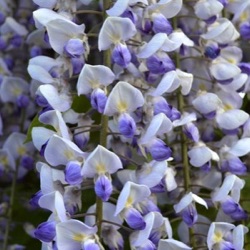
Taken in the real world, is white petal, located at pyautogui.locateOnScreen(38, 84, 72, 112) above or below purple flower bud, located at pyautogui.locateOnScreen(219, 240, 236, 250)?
above

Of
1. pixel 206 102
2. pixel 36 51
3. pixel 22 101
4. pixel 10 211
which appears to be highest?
pixel 206 102

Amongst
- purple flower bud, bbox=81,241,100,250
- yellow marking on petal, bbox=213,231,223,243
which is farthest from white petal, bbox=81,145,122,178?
yellow marking on petal, bbox=213,231,223,243

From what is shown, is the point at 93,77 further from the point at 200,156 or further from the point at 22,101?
the point at 22,101

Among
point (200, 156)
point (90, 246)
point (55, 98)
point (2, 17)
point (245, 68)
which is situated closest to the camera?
point (90, 246)

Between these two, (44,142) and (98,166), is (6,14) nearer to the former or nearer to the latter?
(44,142)

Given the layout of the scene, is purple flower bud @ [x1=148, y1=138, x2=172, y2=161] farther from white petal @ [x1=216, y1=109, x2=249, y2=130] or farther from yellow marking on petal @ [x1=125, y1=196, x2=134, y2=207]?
A: white petal @ [x1=216, y1=109, x2=249, y2=130]

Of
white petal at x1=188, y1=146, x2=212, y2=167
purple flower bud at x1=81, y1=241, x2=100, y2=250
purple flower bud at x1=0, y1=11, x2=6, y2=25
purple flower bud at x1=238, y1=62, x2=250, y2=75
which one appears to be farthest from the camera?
purple flower bud at x1=0, y1=11, x2=6, y2=25

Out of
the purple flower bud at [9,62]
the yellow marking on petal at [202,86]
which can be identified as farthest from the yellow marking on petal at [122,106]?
the purple flower bud at [9,62]

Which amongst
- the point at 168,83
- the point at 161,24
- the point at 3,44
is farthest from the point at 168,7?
the point at 3,44
